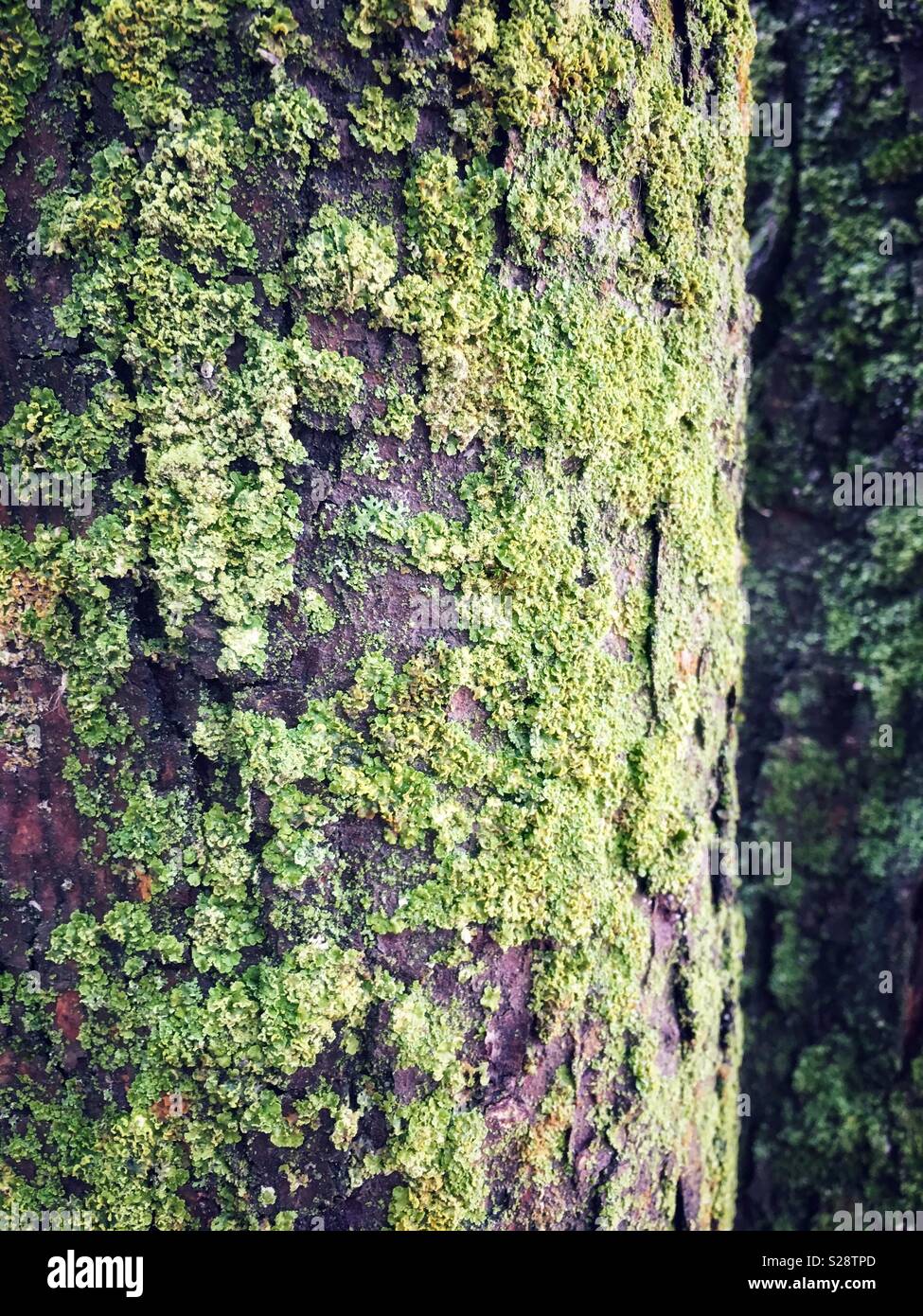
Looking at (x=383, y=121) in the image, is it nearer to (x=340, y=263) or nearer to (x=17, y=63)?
(x=340, y=263)

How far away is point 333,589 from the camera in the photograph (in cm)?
138

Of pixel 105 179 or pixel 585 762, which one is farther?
pixel 585 762

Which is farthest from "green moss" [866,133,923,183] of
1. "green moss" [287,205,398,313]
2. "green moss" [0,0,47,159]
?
"green moss" [0,0,47,159]

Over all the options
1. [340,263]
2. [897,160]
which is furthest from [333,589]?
[897,160]

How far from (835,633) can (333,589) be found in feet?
5.60

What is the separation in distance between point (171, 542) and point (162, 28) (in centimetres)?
70

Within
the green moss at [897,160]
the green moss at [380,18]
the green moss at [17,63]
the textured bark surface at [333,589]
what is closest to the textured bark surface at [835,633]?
the green moss at [897,160]

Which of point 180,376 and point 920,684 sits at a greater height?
point 180,376

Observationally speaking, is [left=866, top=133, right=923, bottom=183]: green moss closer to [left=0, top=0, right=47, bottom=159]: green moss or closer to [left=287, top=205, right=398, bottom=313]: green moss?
[left=287, top=205, right=398, bottom=313]: green moss

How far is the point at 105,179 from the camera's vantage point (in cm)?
126

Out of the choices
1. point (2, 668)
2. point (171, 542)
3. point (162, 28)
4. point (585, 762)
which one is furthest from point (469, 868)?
point (162, 28)

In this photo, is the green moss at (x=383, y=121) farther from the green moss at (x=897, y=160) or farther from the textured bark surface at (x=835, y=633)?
the green moss at (x=897, y=160)
